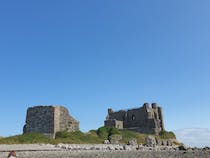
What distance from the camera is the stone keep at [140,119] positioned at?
216 ft

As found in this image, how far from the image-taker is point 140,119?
226ft

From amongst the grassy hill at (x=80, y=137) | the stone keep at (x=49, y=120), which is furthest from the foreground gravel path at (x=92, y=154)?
the stone keep at (x=49, y=120)

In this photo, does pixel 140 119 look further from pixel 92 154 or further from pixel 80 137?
pixel 92 154

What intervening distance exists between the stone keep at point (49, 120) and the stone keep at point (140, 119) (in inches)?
533

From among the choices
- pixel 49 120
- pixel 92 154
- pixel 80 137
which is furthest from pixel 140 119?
pixel 92 154

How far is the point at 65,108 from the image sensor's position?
5719 cm

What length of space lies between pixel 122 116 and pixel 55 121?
79.6 feet

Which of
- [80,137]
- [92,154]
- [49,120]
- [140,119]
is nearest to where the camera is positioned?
[92,154]

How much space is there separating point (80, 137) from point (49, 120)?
436 inches

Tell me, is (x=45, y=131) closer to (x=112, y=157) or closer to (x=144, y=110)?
(x=144, y=110)

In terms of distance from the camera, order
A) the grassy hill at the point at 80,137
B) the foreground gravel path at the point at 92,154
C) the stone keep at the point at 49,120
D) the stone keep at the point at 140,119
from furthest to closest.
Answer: the stone keep at the point at 140,119 < the stone keep at the point at 49,120 < the grassy hill at the point at 80,137 < the foreground gravel path at the point at 92,154

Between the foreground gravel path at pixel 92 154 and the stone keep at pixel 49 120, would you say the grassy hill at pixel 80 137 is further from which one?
the foreground gravel path at pixel 92 154

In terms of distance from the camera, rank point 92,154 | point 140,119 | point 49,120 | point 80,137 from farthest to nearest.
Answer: point 140,119 → point 49,120 → point 80,137 → point 92,154

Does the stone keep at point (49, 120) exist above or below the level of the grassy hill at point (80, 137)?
above
